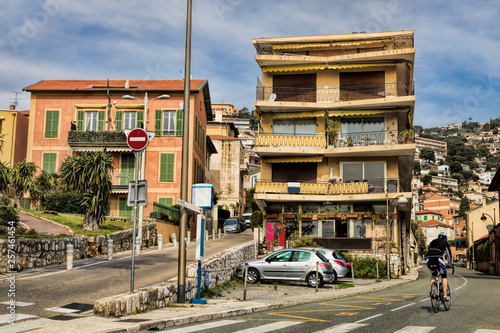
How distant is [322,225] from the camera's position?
34.8 metres

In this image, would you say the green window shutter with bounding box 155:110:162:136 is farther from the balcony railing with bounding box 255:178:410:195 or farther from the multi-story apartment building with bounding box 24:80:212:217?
the balcony railing with bounding box 255:178:410:195

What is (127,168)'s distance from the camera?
138 feet

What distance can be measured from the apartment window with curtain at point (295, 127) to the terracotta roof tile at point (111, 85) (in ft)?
31.7

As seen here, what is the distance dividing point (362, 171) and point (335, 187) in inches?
90.7

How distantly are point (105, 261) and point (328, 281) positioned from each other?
29.6ft

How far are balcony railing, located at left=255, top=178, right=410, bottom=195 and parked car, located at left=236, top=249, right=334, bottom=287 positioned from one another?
13194 mm

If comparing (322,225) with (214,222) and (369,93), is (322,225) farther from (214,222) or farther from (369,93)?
(214,222)

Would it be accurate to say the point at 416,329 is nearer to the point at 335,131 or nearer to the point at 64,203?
the point at 335,131

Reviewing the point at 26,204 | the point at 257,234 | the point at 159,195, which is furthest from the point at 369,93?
the point at 26,204

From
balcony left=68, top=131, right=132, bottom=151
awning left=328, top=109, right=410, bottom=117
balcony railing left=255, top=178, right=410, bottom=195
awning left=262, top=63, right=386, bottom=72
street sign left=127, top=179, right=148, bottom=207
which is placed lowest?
street sign left=127, top=179, right=148, bottom=207

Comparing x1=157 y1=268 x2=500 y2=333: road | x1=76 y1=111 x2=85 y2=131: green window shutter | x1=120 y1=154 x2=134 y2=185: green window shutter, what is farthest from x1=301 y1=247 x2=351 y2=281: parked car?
x1=76 y1=111 x2=85 y2=131: green window shutter

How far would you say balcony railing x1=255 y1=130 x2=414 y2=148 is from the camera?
35031 mm

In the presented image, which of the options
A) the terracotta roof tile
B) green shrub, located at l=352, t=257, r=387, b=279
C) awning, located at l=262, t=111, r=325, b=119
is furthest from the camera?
the terracotta roof tile

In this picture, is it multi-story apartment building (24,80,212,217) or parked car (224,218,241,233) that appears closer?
multi-story apartment building (24,80,212,217)
